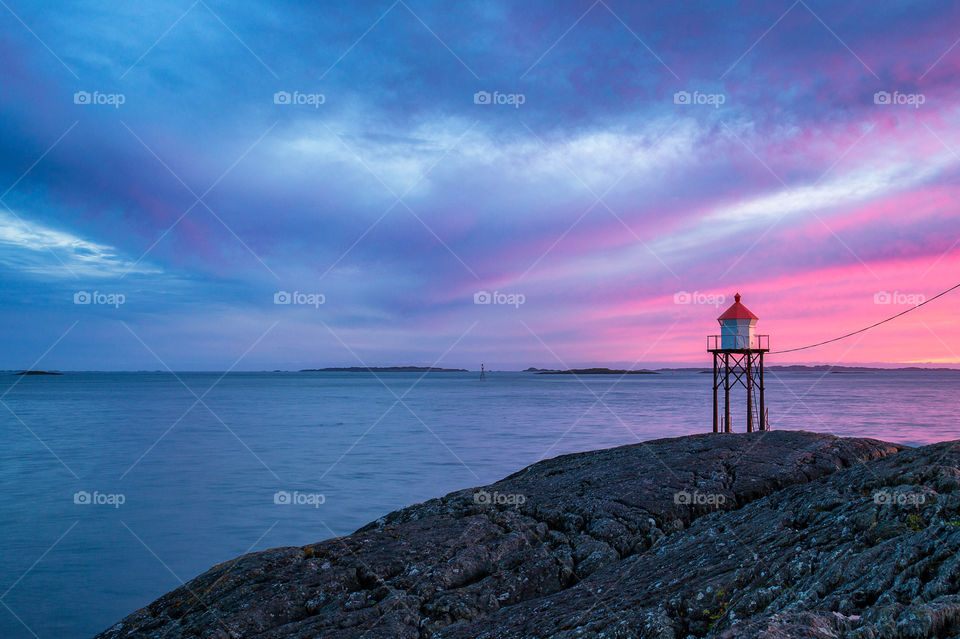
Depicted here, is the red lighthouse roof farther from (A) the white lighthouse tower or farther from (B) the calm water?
(B) the calm water

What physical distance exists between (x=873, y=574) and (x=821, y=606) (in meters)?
0.80

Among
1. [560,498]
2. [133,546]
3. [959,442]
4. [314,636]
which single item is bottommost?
[133,546]

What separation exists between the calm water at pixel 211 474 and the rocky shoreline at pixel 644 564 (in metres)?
9.01

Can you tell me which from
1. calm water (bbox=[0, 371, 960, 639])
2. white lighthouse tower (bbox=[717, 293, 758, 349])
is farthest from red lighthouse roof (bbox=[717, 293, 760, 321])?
calm water (bbox=[0, 371, 960, 639])

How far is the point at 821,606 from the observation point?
561 centimetres

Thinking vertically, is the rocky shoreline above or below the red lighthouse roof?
below

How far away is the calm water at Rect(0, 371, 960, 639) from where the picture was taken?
17.1 m

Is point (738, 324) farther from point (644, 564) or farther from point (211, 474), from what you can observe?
point (211, 474)

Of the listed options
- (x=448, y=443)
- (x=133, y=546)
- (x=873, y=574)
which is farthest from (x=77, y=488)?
(x=873, y=574)

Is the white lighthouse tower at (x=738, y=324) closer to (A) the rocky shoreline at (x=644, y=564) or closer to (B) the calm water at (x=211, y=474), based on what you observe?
(B) the calm water at (x=211, y=474)

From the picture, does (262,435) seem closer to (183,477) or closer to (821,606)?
(183,477)

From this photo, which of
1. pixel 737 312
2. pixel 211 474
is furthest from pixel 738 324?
pixel 211 474

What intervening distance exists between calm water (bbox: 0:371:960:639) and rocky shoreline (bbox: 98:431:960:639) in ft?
29.6

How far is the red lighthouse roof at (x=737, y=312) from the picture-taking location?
2822 cm
